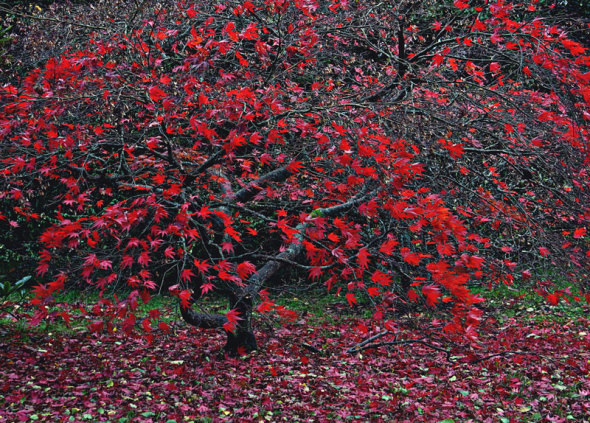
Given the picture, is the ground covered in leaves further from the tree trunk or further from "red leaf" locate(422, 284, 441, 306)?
"red leaf" locate(422, 284, 441, 306)

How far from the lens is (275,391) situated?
4426mm

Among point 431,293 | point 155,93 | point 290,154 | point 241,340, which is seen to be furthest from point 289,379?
point 155,93

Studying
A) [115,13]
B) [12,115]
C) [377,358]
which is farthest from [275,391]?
[115,13]

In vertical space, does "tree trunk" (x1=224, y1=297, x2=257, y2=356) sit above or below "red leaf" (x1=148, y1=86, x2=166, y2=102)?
below

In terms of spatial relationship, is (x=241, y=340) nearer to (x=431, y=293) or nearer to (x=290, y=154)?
(x=290, y=154)

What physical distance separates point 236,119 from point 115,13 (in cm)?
355

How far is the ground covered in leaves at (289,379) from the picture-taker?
13.0 feet

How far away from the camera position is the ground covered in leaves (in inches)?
155

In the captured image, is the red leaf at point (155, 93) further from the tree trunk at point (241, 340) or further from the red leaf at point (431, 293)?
the red leaf at point (431, 293)

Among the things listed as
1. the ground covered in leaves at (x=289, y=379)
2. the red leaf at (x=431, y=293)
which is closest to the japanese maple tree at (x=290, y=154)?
the red leaf at (x=431, y=293)

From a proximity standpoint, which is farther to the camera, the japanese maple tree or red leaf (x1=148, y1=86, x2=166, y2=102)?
red leaf (x1=148, y1=86, x2=166, y2=102)

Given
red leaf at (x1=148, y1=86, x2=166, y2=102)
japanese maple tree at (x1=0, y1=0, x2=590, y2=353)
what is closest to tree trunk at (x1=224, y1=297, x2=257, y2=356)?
japanese maple tree at (x1=0, y1=0, x2=590, y2=353)

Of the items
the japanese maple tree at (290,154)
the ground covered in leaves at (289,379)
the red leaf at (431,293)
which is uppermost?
the japanese maple tree at (290,154)

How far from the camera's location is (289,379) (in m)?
4.73
